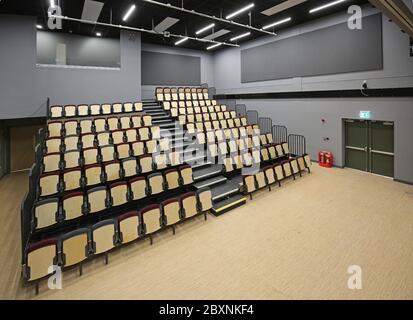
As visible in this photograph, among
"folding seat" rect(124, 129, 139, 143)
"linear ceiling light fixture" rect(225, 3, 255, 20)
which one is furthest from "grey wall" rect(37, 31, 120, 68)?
"linear ceiling light fixture" rect(225, 3, 255, 20)

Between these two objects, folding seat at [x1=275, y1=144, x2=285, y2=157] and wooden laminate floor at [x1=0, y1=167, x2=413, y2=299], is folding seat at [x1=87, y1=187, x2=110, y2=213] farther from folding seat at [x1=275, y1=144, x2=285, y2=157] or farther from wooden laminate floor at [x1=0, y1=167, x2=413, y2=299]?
folding seat at [x1=275, y1=144, x2=285, y2=157]

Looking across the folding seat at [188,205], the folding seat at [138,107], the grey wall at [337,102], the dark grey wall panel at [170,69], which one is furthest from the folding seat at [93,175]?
the grey wall at [337,102]

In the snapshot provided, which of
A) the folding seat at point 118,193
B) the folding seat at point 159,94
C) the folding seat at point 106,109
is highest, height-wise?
the folding seat at point 159,94

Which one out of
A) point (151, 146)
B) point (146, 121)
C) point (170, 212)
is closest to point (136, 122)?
point (146, 121)

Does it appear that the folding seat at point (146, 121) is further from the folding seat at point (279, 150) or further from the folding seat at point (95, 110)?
the folding seat at point (279, 150)

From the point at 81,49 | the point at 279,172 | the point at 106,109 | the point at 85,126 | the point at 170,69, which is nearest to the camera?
the point at 279,172

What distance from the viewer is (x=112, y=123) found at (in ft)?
24.3

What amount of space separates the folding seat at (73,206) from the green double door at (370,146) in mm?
7789

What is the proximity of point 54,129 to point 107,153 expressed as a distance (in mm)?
1979

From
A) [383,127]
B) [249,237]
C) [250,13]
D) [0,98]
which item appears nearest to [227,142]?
[249,237]

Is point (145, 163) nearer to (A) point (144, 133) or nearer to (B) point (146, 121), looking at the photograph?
(A) point (144, 133)

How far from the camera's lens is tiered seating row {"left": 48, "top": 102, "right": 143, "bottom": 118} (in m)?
7.47

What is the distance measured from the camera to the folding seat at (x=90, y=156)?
5.50 m
